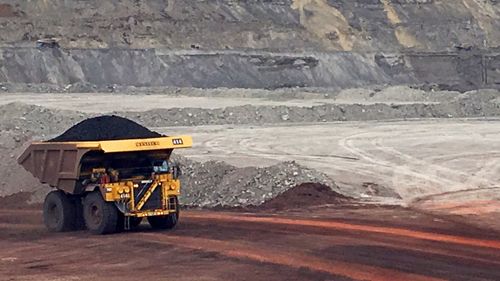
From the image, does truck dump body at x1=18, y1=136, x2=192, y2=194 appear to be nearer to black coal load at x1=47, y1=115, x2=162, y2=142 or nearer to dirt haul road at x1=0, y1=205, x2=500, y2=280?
black coal load at x1=47, y1=115, x2=162, y2=142

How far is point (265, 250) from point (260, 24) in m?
56.2

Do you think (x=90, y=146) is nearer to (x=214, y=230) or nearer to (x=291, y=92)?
(x=214, y=230)

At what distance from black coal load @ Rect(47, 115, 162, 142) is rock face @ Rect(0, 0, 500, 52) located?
45.3 m

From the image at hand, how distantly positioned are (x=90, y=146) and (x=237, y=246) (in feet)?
9.79

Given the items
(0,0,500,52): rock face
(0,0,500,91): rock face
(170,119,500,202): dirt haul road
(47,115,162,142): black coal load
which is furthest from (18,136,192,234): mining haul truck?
(0,0,500,52): rock face

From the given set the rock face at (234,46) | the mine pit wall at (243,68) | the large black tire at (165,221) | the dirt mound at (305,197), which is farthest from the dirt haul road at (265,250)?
the rock face at (234,46)

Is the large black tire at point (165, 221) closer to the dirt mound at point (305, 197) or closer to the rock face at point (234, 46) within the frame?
the dirt mound at point (305, 197)

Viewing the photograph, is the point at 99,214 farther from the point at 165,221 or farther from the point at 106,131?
the point at 106,131

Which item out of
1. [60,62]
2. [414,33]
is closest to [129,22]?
[60,62]

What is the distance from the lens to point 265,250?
1501 cm

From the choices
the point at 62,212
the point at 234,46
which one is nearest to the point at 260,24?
the point at 234,46

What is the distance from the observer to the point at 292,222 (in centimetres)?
1830

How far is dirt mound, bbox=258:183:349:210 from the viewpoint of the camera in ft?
69.9

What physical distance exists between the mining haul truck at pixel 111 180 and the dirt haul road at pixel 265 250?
0.38m
